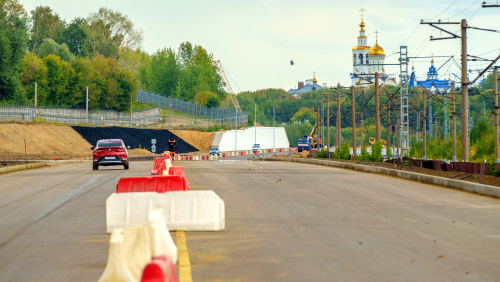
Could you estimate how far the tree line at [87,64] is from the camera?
85812mm

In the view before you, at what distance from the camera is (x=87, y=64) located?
4449 inches

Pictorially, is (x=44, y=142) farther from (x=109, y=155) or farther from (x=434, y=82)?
(x=434, y=82)

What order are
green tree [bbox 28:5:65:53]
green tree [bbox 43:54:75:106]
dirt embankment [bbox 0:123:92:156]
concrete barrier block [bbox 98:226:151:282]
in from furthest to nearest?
green tree [bbox 28:5:65:53]
green tree [bbox 43:54:75:106]
dirt embankment [bbox 0:123:92:156]
concrete barrier block [bbox 98:226:151:282]

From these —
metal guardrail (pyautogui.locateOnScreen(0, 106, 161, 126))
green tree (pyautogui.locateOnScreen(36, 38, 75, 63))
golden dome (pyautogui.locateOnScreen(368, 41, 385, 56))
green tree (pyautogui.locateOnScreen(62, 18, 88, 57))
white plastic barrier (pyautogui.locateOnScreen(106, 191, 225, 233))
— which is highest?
golden dome (pyautogui.locateOnScreen(368, 41, 385, 56))

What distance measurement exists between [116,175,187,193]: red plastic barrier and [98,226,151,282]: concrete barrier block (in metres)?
5.18

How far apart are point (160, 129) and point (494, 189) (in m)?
90.0

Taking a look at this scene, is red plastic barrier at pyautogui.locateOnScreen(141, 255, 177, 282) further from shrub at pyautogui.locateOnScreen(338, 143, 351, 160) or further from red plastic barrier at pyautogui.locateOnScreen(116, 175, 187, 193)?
shrub at pyautogui.locateOnScreen(338, 143, 351, 160)

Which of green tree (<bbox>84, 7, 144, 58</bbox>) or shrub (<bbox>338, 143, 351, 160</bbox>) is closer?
shrub (<bbox>338, 143, 351, 160</bbox>)

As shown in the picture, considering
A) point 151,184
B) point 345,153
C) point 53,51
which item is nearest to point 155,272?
point 151,184

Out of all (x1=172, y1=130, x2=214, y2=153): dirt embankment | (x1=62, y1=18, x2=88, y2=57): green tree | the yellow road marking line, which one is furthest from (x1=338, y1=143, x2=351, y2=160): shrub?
(x1=62, y1=18, x2=88, y2=57): green tree

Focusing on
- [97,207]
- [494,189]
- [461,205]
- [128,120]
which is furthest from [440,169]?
[128,120]

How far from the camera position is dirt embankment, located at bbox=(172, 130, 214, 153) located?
107706 millimetres

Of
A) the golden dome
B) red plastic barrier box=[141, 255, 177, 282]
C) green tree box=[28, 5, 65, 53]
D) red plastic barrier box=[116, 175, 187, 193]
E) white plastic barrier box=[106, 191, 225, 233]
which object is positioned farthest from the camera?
the golden dome

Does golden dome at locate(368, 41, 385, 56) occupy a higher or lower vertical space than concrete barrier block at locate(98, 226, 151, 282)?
higher
